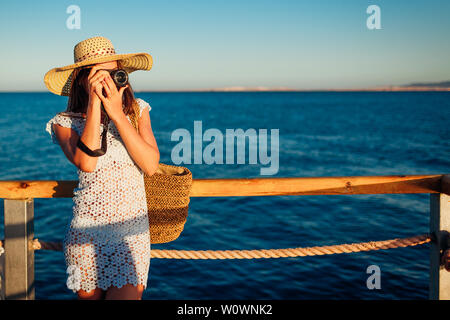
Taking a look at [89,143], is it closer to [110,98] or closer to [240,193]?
[110,98]

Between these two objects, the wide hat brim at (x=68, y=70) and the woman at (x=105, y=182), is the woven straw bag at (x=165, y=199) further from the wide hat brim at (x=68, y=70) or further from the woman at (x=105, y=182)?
the wide hat brim at (x=68, y=70)

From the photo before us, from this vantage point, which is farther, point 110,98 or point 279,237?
point 279,237

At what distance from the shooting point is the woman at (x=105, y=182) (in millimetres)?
1858

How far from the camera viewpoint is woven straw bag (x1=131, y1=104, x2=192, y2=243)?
229 cm

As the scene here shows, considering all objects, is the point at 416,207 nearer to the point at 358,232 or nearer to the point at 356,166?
the point at 358,232

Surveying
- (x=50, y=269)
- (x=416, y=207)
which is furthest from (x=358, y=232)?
(x=50, y=269)

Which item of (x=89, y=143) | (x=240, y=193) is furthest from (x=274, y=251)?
(x=89, y=143)

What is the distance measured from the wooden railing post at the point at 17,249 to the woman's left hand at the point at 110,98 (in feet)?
3.43

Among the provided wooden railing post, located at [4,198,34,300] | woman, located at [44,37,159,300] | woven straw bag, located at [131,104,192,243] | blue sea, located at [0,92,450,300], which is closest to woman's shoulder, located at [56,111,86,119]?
woman, located at [44,37,159,300]

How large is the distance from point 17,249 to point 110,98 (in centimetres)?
128

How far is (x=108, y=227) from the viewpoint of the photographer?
1907 millimetres

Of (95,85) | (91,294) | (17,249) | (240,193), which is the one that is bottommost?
(91,294)

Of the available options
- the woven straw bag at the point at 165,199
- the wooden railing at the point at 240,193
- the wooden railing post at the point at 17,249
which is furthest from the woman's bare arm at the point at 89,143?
the wooden railing post at the point at 17,249

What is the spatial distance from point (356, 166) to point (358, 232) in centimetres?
1018
